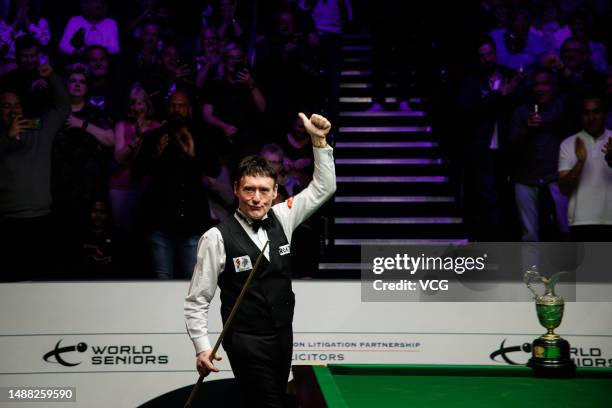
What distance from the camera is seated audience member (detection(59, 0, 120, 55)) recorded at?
7.74 m

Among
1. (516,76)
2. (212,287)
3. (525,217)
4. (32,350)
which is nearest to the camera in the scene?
(212,287)

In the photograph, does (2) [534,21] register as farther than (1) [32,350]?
Yes

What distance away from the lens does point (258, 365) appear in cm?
367

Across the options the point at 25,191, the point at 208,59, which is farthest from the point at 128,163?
the point at 208,59

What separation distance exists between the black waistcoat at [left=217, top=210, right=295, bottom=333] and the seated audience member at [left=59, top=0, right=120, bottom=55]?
451cm

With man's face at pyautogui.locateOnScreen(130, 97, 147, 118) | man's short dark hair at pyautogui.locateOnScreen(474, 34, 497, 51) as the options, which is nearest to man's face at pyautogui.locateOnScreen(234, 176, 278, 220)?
man's face at pyautogui.locateOnScreen(130, 97, 147, 118)

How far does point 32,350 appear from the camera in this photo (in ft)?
18.4

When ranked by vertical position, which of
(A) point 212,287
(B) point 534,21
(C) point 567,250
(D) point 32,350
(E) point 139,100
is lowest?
(D) point 32,350

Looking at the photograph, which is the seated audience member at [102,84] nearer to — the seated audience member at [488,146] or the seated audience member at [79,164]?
the seated audience member at [79,164]

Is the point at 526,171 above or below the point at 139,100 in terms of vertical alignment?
below

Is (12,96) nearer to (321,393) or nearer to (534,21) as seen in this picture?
(321,393)

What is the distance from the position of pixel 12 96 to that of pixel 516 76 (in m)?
4.52

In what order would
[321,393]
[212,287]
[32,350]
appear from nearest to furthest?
1. [321,393]
2. [212,287]
3. [32,350]

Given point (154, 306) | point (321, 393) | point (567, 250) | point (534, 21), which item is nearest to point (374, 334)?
point (154, 306)
